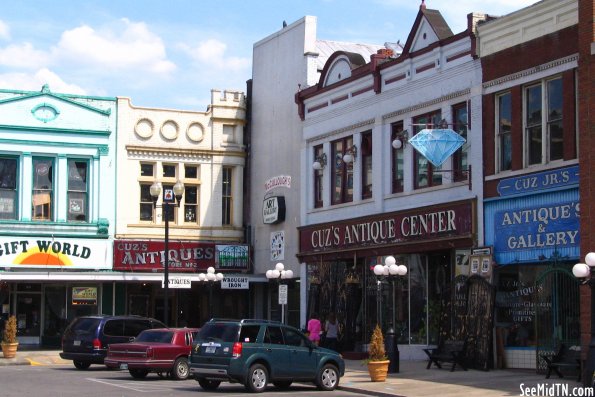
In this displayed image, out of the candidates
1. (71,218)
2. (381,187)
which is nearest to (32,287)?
(71,218)

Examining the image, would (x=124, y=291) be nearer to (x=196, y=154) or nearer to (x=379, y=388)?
(x=196, y=154)

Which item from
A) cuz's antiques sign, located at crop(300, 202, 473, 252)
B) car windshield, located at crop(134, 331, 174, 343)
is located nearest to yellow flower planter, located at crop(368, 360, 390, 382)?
car windshield, located at crop(134, 331, 174, 343)

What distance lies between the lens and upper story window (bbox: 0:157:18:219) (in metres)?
41.2

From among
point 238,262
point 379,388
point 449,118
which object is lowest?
point 379,388

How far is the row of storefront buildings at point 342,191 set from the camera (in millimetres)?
27364

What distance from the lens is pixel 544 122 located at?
90.1ft

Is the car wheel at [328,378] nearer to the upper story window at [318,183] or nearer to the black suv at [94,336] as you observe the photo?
the black suv at [94,336]

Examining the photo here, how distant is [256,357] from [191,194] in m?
22.0

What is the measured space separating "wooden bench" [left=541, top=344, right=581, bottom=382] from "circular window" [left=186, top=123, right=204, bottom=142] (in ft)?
74.8

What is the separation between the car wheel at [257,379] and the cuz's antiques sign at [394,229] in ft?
29.3

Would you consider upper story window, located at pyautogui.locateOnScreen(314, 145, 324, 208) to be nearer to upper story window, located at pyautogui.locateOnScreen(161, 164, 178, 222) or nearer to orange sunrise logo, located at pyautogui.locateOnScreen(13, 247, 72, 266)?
upper story window, located at pyautogui.locateOnScreen(161, 164, 178, 222)

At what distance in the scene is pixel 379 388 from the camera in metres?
24.7

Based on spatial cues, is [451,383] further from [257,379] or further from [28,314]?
[28,314]

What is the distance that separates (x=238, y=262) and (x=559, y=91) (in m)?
20.6
